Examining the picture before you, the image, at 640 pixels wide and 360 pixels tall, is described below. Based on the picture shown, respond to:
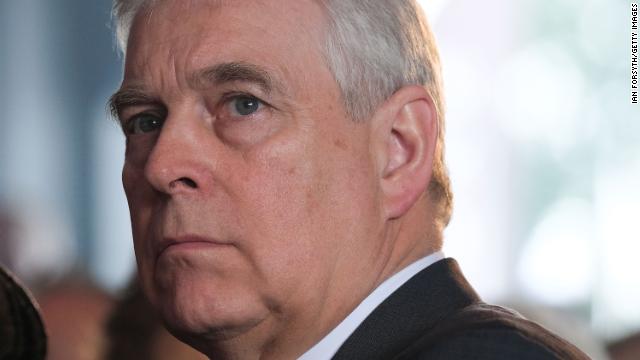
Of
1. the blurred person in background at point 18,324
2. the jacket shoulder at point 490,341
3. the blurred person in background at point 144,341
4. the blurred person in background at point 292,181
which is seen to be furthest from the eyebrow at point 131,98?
the blurred person in background at point 144,341

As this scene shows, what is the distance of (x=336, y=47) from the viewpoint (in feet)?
6.81

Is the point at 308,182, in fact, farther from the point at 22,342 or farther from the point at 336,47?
the point at 22,342

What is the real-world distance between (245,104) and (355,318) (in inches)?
16.0

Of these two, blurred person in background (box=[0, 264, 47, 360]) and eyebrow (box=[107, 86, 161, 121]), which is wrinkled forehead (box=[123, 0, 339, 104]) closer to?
eyebrow (box=[107, 86, 161, 121])

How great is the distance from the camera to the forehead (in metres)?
2.05

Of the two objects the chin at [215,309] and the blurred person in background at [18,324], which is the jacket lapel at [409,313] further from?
the blurred person in background at [18,324]

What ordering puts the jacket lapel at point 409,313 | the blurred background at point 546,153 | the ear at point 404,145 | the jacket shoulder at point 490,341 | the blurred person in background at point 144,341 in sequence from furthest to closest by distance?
→ 1. the blurred background at point 546,153
2. the blurred person in background at point 144,341
3. the ear at point 404,145
4. the jacket lapel at point 409,313
5. the jacket shoulder at point 490,341

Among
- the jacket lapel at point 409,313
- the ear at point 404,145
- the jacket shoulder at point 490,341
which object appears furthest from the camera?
the ear at point 404,145

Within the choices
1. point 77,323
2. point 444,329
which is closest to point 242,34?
point 444,329

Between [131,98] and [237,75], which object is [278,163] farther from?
[131,98]

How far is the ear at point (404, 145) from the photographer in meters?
2.11

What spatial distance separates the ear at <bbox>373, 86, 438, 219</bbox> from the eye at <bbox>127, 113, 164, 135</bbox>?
40 centimetres

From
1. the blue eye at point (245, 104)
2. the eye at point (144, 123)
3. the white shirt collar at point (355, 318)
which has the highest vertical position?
the blue eye at point (245, 104)

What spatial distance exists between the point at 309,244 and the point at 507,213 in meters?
3.85
